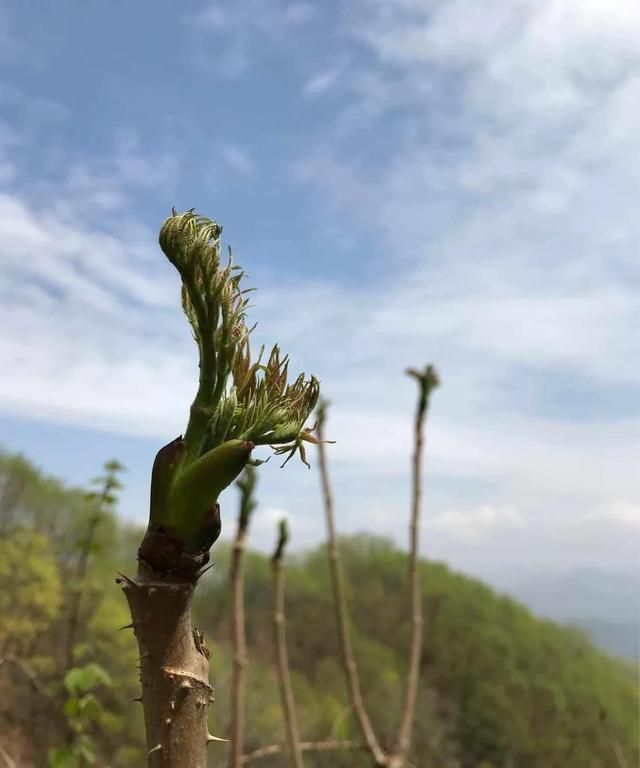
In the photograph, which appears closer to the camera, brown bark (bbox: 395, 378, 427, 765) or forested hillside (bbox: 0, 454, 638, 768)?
brown bark (bbox: 395, 378, 427, 765)

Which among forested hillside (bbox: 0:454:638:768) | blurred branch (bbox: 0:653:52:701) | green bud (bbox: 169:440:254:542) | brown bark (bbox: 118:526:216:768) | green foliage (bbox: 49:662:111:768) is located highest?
green bud (bbox: 169:440:254:542)

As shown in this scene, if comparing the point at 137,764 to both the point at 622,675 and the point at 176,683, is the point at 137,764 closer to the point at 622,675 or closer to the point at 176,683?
the point at 176,683

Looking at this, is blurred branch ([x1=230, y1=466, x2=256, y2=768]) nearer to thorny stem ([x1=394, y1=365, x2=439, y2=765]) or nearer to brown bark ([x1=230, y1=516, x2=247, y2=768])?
brown bark ([x1=230, y1=516, x2=247, y2=768])

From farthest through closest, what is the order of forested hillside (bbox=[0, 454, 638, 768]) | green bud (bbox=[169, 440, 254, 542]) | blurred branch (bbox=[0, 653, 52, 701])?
forested hillside (bbox=[0, 454, 638, 768]) → blurred branch (bbox=[0, 653, 52, 701]) → green bud (bbox=[169, 440, 254, 542])

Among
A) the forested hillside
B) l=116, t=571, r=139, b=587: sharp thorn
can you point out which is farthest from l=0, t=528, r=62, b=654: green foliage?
l=116, t=571, r=139, b=587: sharp thorn

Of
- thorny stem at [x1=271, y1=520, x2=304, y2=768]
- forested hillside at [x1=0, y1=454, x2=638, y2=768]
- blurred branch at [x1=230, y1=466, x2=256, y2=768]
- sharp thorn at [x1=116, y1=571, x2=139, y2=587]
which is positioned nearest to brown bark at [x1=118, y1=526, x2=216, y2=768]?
sharp thorn at [x1=116, y1=571, x2=139, y2=587]

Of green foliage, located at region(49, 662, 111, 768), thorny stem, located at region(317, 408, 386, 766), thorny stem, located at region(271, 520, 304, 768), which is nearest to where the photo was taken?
green foliage, located at region(49, 662, 111, 768)

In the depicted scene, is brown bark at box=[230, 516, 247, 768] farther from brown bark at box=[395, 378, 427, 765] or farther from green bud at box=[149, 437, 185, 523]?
green bud at box=[149, 437, 185, 523]

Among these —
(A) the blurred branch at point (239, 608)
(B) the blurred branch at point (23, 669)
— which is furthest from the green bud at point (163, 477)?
(B) the blurred branch at point (23, 669)

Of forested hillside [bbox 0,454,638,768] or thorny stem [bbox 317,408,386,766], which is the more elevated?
thorny stem [bbox 317,408,386,766]
